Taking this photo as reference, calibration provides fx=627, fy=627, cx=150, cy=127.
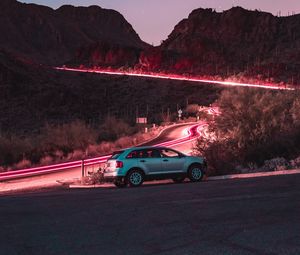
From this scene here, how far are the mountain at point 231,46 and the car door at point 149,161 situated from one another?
287 ft

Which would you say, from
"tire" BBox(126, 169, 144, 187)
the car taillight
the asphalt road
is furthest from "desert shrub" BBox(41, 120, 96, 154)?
the asphalt road

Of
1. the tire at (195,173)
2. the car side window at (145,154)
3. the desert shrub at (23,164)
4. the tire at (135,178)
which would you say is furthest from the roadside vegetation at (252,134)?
the desert shrub at (23,164)

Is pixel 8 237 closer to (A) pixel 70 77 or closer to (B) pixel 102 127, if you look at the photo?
(B) pixel 102 127

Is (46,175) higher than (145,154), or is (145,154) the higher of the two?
(145,154)

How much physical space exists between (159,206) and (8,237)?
165 inches

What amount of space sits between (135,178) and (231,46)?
422ft

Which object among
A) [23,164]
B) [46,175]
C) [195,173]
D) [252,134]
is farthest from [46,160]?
[195,173]

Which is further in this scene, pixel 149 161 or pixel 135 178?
pixel 149 161

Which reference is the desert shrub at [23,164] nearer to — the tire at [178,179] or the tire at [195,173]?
the tire at [178,179]

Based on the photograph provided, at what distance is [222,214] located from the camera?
40.4ft

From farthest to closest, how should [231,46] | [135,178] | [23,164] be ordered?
[231,46] < [23,164] < [135,178]

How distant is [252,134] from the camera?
2916cm

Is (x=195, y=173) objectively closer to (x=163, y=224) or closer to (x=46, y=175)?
(x=163, y=224)

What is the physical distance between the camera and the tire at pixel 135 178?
2377 cm
